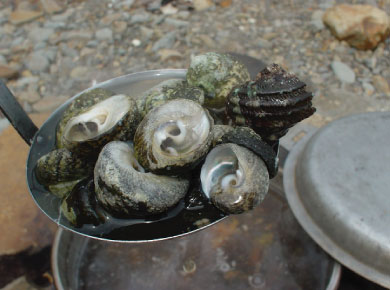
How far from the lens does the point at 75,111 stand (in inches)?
43.0

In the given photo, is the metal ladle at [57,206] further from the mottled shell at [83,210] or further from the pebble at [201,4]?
the pebble at [201,4]

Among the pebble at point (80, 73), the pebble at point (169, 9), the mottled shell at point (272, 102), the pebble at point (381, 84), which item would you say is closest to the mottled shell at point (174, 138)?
the mottled shell at point (272, 102)

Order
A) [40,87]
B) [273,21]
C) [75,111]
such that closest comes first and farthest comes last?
1. [75,111]
2. [40,87]
3. [273,21]

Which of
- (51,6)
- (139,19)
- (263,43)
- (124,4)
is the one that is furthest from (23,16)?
(263,43)

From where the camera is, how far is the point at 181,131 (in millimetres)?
930

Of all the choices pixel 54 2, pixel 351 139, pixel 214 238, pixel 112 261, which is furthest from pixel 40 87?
pixel 351 139

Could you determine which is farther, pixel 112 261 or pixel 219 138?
pixel 112 261

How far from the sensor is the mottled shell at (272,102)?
918 millimetres

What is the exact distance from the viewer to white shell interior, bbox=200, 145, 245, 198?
3.08ft

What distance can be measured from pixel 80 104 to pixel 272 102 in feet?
1.85

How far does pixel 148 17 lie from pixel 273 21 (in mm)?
1047

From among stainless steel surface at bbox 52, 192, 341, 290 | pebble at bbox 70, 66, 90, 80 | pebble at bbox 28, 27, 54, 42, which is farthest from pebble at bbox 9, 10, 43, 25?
stainless steel surface at bbox 52, 192, 341, 290

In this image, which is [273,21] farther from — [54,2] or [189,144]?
[189,144]

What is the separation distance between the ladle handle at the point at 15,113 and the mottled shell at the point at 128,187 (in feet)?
1.07
